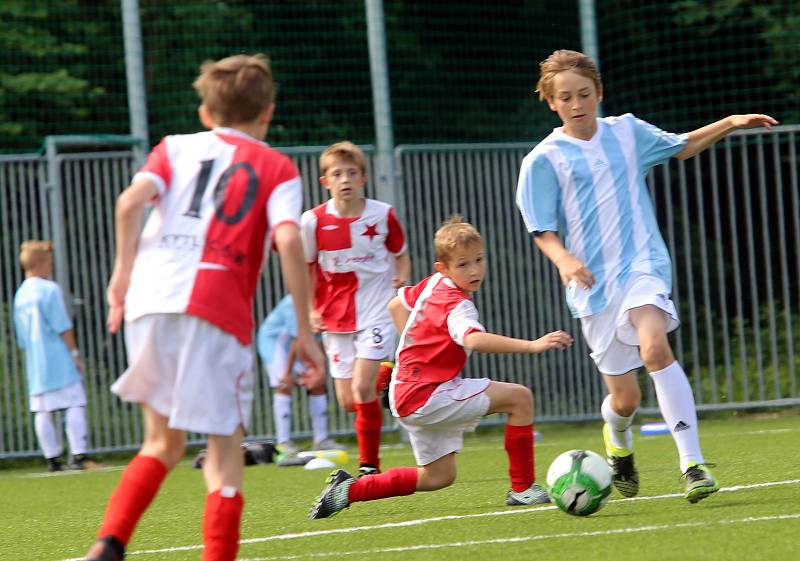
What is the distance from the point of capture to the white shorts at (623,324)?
19.3 feet

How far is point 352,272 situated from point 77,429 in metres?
4.33

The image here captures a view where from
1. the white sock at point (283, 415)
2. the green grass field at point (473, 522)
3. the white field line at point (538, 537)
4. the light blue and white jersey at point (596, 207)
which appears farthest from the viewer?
the white sock at point (283, 415)

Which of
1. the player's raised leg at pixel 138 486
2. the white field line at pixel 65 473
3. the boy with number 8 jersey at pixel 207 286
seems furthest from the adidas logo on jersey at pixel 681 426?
the white field line at pixel 65 473

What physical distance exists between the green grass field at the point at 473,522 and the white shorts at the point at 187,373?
97 cm

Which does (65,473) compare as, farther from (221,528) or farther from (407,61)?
(221,528)

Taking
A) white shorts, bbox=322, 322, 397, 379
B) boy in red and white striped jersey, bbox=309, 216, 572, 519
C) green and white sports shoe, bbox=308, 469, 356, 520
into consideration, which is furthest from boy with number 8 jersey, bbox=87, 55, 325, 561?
white shorts, bbox=322, 322, 397, 379

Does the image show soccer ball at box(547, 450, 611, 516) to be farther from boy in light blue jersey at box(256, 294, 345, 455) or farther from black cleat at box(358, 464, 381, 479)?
boy in light blue jersey at box(256, 294, 345, 455)

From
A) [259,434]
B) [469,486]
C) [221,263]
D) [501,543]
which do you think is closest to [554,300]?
[259,434]

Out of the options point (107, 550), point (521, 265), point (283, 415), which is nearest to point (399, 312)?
point (107, 550)

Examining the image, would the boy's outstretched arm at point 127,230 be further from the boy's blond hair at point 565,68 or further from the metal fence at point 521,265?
the metal fence at point 521,265

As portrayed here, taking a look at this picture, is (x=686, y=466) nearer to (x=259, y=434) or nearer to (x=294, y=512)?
(x=294, y=512)

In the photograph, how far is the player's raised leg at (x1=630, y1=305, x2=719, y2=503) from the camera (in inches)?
227

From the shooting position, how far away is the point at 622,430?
6285 millimetres

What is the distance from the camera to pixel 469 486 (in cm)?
746
